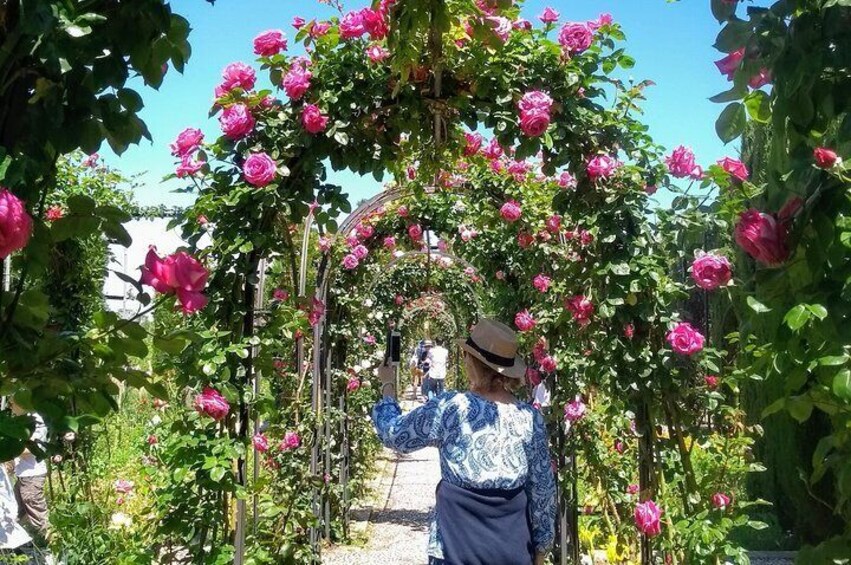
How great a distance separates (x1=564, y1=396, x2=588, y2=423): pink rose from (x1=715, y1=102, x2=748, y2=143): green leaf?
10.00 feet

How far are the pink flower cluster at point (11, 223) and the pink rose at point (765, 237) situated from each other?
954 mm

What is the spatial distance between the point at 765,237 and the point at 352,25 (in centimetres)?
196

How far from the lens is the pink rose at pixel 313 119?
278cm

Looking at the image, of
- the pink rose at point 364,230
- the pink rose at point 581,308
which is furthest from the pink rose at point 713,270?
the pink rose at point 364,230

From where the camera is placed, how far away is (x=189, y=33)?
128cm

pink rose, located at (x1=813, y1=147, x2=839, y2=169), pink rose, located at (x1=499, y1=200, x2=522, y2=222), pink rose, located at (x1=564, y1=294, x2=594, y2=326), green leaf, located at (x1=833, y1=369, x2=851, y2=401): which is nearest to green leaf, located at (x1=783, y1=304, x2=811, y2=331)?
green leaf, located at (x1=833, y1=369, x2=851, y2=401)

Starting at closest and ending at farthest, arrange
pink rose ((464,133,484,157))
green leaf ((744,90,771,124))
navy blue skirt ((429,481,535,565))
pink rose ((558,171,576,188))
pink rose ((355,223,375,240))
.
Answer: green leaf ((744,90,771,124))
navy blue skirt ((429,481,535,565))
pink rose ((558,171,576,188))
pink rose ((464,133,484,157))
pink rose ((355,223,375,240))

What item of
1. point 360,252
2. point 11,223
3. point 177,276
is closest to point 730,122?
point 177,276

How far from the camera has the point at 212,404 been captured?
267 cm

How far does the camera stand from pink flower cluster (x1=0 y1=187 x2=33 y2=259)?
0.92 m

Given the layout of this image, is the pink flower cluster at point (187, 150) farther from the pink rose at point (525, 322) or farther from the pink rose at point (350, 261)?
the pink rose at point (350, 261)

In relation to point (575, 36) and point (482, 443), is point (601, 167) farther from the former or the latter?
point (482, 443)

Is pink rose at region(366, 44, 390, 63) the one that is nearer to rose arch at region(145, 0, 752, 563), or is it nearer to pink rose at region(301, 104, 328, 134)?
rose arch at region(145, 0, 752, 563)

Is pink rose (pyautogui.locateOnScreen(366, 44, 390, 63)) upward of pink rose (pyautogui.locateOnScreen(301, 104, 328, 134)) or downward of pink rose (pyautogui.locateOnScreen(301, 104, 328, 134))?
upward
